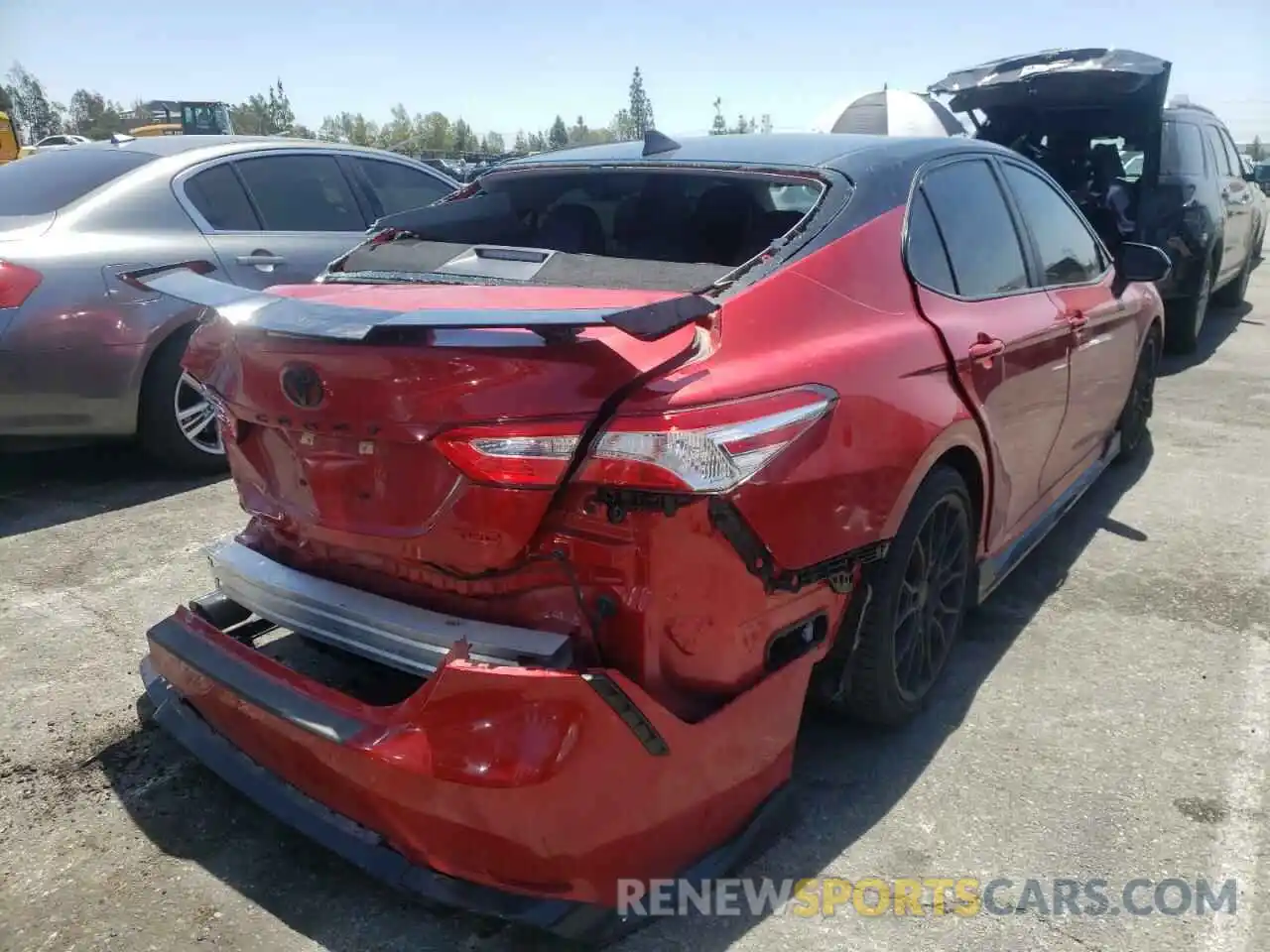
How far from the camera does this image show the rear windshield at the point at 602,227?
2.57 metres

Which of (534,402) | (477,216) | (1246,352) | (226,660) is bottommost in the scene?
(1246,352)

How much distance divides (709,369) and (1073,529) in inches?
121

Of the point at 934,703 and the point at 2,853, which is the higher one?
the point at 2,853

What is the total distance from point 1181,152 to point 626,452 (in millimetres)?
8143

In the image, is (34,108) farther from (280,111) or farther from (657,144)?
(657,144)

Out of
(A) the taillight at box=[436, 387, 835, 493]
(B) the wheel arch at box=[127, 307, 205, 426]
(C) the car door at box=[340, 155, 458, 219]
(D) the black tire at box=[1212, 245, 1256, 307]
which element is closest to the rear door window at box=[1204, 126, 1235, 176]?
(D) the black tire at box=[1212, 245, 1256, 307]

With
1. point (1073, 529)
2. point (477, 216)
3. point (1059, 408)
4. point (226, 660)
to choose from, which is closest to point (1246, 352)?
point (1073, 529)

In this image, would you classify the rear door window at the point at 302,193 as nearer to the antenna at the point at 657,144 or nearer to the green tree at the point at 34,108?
the antenna at the point at 657,144

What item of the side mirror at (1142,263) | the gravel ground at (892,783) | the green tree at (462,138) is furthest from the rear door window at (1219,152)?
the green tree at (462,138)

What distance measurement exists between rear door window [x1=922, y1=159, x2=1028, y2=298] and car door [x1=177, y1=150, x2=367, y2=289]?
3445 mm

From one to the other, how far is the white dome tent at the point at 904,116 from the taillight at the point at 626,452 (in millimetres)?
7741

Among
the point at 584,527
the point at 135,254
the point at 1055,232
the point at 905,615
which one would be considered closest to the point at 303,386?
the point at 584,527

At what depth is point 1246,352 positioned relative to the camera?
Result: 8.33 metres

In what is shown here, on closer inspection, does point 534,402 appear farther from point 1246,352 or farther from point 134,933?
point 1246,352
